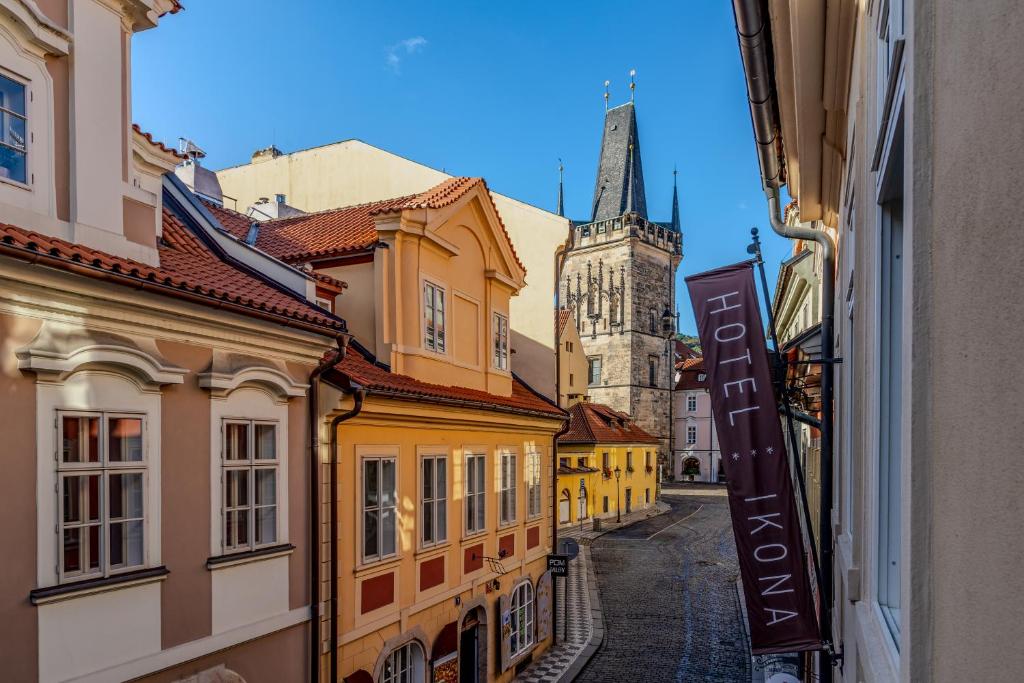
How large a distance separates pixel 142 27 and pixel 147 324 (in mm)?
3166

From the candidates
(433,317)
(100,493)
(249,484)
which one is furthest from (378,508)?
(100,493)

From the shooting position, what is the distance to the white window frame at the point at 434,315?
1241 centimetres

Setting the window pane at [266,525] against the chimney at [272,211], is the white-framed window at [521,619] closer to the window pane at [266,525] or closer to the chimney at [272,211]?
the window pane at [266,525]

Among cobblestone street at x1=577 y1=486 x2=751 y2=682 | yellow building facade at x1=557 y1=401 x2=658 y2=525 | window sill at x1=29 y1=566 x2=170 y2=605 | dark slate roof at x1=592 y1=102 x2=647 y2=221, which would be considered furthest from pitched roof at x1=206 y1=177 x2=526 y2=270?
dark slate roof at x1=592 y1=102 x2=647 y2=221

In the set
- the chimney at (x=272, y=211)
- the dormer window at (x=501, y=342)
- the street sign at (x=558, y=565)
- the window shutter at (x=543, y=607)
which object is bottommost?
the window shutter at (x=543, y=607)

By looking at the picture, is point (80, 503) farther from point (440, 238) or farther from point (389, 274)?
point (440, 238)

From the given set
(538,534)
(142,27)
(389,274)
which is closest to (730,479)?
(142,27)

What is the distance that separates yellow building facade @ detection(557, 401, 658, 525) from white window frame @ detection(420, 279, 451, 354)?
837 inches

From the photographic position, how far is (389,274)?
Result: 11.9 m

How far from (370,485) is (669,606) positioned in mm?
13905

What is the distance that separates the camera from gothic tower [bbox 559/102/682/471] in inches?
2317

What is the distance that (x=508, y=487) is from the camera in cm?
1469

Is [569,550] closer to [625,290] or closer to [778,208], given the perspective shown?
[778,208]

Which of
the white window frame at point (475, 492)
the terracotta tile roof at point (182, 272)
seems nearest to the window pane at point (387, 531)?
the white window frame at point (475, 492)
